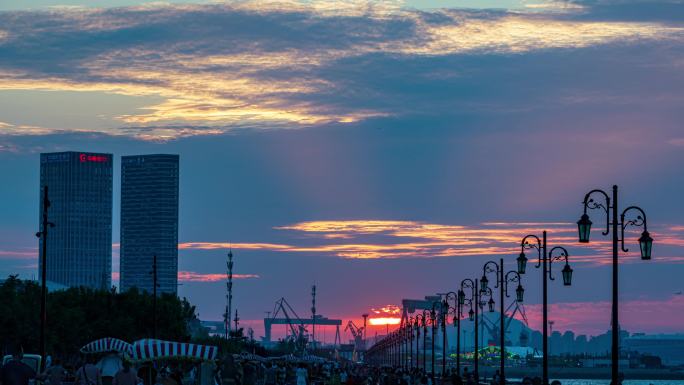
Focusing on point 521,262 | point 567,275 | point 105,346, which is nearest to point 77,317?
point 105,346

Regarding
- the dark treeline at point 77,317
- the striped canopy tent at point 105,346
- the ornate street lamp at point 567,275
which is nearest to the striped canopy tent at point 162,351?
the striped canopy tent at point 105,346

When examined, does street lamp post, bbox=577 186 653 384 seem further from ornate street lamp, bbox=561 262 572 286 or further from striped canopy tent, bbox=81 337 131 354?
striped canopy tent, bbox=81 337 131 354

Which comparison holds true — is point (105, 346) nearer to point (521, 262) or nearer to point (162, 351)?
point (162, 351)

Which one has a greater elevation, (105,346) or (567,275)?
(567,275)

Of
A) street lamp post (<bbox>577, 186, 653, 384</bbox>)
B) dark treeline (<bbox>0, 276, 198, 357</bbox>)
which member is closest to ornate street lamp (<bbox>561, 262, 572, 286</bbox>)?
street lamp post (<bbox>577, 186, 653, 384</bbox>)

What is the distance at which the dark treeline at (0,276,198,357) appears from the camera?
97000 millimetres

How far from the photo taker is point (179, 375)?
43.5 metres

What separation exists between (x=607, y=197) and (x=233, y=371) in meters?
17.1

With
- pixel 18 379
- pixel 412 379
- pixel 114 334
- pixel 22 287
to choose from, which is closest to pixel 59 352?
pixel 114 334

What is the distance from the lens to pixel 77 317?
10675cm

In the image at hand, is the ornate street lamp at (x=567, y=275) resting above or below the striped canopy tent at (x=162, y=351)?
above

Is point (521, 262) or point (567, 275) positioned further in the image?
point (521, 262)

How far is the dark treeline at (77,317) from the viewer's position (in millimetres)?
97000

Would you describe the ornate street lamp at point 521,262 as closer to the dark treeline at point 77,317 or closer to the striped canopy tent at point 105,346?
the striped canopy tent at point 105,346
